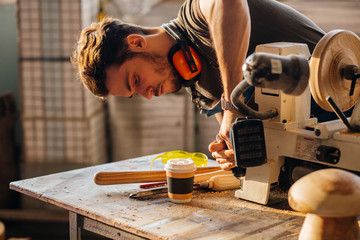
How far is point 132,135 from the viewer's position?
4035 millimetres

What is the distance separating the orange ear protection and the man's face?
4 centimetres

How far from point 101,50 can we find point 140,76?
180 mm

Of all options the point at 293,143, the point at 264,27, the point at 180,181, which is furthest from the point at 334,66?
the point at 180,181

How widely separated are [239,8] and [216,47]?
162 millimetres

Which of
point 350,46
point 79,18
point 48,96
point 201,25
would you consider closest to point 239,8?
point 201,25

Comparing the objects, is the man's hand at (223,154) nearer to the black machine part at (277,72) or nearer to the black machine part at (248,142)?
the black machine part at (248,142)

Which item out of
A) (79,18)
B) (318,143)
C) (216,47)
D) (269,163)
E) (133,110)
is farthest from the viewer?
(133,110)

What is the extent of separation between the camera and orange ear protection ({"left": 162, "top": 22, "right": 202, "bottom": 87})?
6.67 feet

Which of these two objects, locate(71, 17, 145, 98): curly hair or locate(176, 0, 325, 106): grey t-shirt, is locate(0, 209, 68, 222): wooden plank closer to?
locate(71, 17, 145, 98): curly hair

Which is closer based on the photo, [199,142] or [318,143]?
[318,143]

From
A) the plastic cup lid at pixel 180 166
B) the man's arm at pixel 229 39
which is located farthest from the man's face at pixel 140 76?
the plastic cup lid at pixel 180 166

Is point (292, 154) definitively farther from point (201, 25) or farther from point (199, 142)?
point (199, 142)

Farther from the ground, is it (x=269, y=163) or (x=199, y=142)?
(x=269, y=163)

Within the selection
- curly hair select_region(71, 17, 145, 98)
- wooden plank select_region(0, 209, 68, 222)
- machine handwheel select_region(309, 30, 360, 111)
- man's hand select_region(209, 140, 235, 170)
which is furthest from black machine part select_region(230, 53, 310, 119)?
wooden plank select_region(0, 209, 68, 222)
